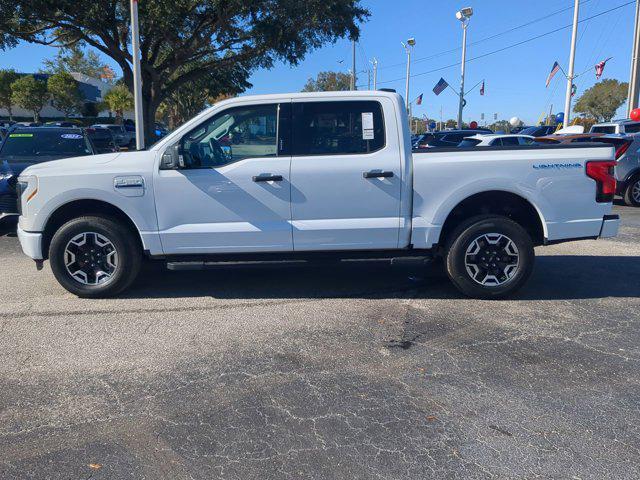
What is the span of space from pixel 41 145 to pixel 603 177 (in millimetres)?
9359

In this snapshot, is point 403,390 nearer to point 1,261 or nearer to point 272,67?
point 1,261

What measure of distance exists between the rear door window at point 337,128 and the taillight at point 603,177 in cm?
208

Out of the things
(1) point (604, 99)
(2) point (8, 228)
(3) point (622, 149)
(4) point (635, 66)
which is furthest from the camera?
(1) point (604, 99)

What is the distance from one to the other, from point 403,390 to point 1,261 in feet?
20.6

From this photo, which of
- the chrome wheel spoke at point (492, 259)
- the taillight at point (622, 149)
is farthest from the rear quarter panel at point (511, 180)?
the taillight at point (622, 149)

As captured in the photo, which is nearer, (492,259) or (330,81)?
(492,259)

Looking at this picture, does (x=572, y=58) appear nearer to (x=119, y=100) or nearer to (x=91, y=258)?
(x=91, y=258)

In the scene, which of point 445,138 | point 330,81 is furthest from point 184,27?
point 330,81

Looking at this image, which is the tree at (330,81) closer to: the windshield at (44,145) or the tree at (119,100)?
the tree at (119,100)

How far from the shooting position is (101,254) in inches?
224

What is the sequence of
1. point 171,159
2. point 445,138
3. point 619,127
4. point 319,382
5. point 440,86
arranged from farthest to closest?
point 440,86
point 445,138
point 619,127
point 171,159
point 319,382

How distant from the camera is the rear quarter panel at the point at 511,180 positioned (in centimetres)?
551

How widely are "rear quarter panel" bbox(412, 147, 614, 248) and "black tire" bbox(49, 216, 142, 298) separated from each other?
9.39 ft

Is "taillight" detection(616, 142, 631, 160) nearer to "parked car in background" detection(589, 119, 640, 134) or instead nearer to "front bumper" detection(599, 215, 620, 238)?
"parked car in background" detection(589, 119, 640, 134)
